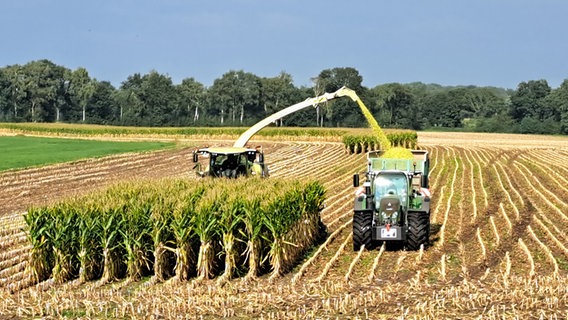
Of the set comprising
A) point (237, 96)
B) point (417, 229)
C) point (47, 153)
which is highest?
point (237, 96)

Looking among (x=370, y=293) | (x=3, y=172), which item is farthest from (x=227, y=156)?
(x=3, y=172)

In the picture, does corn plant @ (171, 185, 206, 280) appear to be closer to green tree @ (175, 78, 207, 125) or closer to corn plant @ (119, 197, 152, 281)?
corn plant @ (119, 197, 152, 281)

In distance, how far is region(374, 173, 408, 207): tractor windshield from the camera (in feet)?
59.0

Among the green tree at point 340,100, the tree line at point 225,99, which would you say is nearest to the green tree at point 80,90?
the tree line at point 225,99

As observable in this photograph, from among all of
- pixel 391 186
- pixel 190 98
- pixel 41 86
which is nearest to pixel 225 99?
pixel 190 98

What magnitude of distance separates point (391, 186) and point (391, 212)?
703 millimetres

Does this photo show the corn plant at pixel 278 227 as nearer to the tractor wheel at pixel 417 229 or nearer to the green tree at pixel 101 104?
the tractor wheel at pixel 417 229

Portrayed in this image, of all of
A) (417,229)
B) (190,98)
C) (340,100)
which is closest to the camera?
(417,229)

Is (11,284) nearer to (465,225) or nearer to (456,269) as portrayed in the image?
(456,269)

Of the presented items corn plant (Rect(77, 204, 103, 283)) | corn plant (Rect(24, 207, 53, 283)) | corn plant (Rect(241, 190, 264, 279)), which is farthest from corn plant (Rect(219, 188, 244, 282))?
corn plant (Rect(24, 207, 53, 283))

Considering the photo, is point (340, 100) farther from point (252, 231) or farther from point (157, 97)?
point (252, 231)

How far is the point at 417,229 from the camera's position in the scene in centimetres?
1773

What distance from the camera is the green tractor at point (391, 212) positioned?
57.9 ft

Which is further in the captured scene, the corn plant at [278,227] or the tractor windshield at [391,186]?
the tractor windshield at [391,186]
